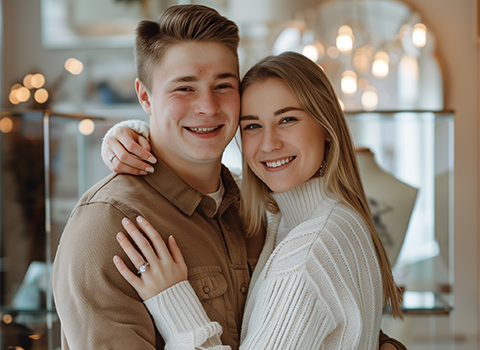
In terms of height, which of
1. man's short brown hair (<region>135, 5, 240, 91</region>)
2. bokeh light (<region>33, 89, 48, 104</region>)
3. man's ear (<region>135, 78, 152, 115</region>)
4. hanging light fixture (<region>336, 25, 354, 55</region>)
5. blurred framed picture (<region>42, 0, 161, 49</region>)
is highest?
blurred framed picture (<region>42, 0, 161, 49</region>)

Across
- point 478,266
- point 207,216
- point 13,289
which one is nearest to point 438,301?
point 207,216

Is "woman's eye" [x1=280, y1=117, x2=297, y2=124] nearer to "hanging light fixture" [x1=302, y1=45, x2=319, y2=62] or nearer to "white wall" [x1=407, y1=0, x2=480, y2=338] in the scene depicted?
"hanging light fixture" [x1=302, y1=45, x2=319, y2=62]

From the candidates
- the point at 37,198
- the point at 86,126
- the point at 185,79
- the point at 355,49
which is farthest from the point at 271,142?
the point at 355,49

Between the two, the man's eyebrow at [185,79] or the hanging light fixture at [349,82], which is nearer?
the man's eyebrow at [185,79]

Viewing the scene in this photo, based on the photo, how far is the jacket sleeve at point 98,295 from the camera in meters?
1.06

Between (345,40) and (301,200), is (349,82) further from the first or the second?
(301,200)

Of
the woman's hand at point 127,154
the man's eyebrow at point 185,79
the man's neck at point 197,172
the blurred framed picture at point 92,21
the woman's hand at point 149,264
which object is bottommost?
the woman's hand at point 149,264

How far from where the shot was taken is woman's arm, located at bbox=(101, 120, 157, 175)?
128 centimetres

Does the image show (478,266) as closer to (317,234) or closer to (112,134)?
(317,234)

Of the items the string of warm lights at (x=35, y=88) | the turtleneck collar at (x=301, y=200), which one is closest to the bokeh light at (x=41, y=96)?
the string of warm lights at (x=35, y=88)

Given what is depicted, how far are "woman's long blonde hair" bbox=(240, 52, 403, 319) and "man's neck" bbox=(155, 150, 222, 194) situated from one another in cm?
27

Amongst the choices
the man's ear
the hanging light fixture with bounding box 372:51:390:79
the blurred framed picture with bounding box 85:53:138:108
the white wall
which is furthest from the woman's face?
the blurred framed picture with bounding box 85:53:138:108

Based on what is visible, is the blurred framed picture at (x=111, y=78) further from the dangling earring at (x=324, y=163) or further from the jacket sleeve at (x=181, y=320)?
the jacket sleeve at (x=181, y=320)

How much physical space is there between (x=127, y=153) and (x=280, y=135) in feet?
1.42
